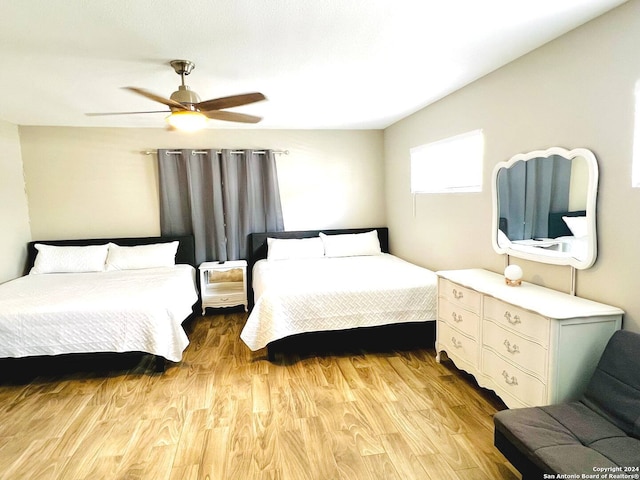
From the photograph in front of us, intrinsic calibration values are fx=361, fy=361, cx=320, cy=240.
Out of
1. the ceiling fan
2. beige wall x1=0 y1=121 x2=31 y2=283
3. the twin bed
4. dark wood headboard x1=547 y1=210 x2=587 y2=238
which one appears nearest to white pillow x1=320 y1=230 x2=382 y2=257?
the twin bed

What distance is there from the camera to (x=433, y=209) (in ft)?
12.4

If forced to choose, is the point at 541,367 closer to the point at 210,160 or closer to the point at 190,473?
the point at 190,473

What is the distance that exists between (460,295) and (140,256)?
350 centimetres

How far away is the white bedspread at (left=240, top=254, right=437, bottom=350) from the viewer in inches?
118

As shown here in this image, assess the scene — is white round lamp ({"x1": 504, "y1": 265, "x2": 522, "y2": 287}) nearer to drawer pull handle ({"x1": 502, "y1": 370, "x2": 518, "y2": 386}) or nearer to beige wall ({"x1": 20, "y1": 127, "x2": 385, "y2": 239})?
drawer pull handle ({"x1": 502, "y1": 370, "x2": 518, "y2": 386})

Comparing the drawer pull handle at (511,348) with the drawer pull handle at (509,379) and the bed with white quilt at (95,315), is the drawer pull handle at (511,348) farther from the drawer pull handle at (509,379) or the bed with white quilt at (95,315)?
the bed with white quilt at (95,315)

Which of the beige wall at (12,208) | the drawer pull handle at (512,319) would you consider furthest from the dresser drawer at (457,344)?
the beige wall at (12,208)

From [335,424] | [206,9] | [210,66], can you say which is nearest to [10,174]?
[210,66]

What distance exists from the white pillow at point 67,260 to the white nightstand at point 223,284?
3.76 feet

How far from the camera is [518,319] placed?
2045 millimetres

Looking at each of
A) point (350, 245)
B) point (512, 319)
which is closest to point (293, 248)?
point (350, 245)

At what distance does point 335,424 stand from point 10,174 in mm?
4425

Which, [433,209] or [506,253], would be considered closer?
[506,253]

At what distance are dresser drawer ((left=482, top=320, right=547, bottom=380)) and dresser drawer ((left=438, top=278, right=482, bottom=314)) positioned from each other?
157mm
